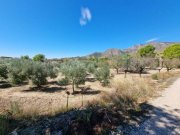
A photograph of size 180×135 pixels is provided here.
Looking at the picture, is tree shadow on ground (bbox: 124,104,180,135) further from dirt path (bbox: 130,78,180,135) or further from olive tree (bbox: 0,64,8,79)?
olive tree (bbox: 0,64,8,79)

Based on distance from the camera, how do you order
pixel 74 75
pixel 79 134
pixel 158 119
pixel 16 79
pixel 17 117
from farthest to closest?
pixel 16 79 < pixel 74 75 < pixel 17 117 < pixel 158 119 < pixel 79 134

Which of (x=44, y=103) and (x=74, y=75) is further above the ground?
(x=74, y=75)

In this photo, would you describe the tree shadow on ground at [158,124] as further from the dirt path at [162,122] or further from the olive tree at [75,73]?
the olive tree at [75,73]

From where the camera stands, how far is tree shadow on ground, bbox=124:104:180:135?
6281 mm

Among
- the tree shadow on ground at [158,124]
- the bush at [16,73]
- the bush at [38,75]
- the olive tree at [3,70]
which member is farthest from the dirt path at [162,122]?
the olive tree at [3,70]

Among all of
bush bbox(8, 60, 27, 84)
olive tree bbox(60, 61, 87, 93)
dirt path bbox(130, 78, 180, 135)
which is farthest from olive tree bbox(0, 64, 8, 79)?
dirt path bbox(130, 78, 180, 135)

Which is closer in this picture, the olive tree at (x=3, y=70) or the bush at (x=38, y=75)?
the bush at (x=38, y=75)

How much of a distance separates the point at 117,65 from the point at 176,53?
31769mm

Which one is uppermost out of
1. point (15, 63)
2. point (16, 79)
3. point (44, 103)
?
point (15, 63)

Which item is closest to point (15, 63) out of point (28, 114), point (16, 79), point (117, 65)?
point (16, 79)

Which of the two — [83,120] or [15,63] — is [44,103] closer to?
[83,120]

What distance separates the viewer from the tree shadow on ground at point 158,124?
628 cm

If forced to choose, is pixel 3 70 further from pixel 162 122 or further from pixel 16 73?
pixel 162 122

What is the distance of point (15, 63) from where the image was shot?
21422 mm
